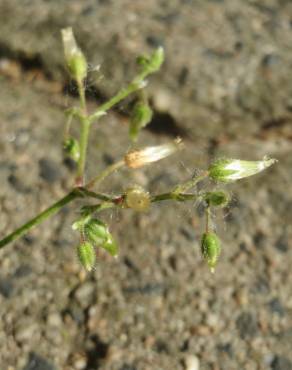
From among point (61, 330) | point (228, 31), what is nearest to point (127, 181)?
point (61, 330)

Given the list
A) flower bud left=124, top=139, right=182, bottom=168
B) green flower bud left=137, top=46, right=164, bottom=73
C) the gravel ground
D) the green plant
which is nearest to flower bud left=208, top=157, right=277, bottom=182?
the green plant

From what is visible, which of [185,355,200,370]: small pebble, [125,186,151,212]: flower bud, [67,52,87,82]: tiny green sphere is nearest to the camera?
[125,186,151,212]: flower bud

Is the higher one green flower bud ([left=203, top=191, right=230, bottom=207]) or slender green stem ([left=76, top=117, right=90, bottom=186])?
slender green stem ([left=76, top=117, right=90, bottom=186])

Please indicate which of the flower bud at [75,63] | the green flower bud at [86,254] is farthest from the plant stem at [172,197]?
the flower bud at [75,63]

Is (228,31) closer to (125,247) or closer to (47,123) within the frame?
(47,123)

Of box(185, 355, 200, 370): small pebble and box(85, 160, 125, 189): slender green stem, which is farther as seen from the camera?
box(185, 355, 200, 370): small pebble

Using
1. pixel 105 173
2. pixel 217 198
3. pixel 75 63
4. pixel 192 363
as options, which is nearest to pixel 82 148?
pixel 105 173

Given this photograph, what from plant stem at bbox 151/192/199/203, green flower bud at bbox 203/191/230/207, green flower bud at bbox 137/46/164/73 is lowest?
green flower bud at bbox 203/191/230/207

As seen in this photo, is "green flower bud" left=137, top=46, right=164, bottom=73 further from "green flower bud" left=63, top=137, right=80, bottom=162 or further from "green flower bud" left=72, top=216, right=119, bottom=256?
"green flower bud" left=72, top=216, right=119, bottom=256

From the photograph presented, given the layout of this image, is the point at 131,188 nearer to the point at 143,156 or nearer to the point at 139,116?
the point at 143,156
